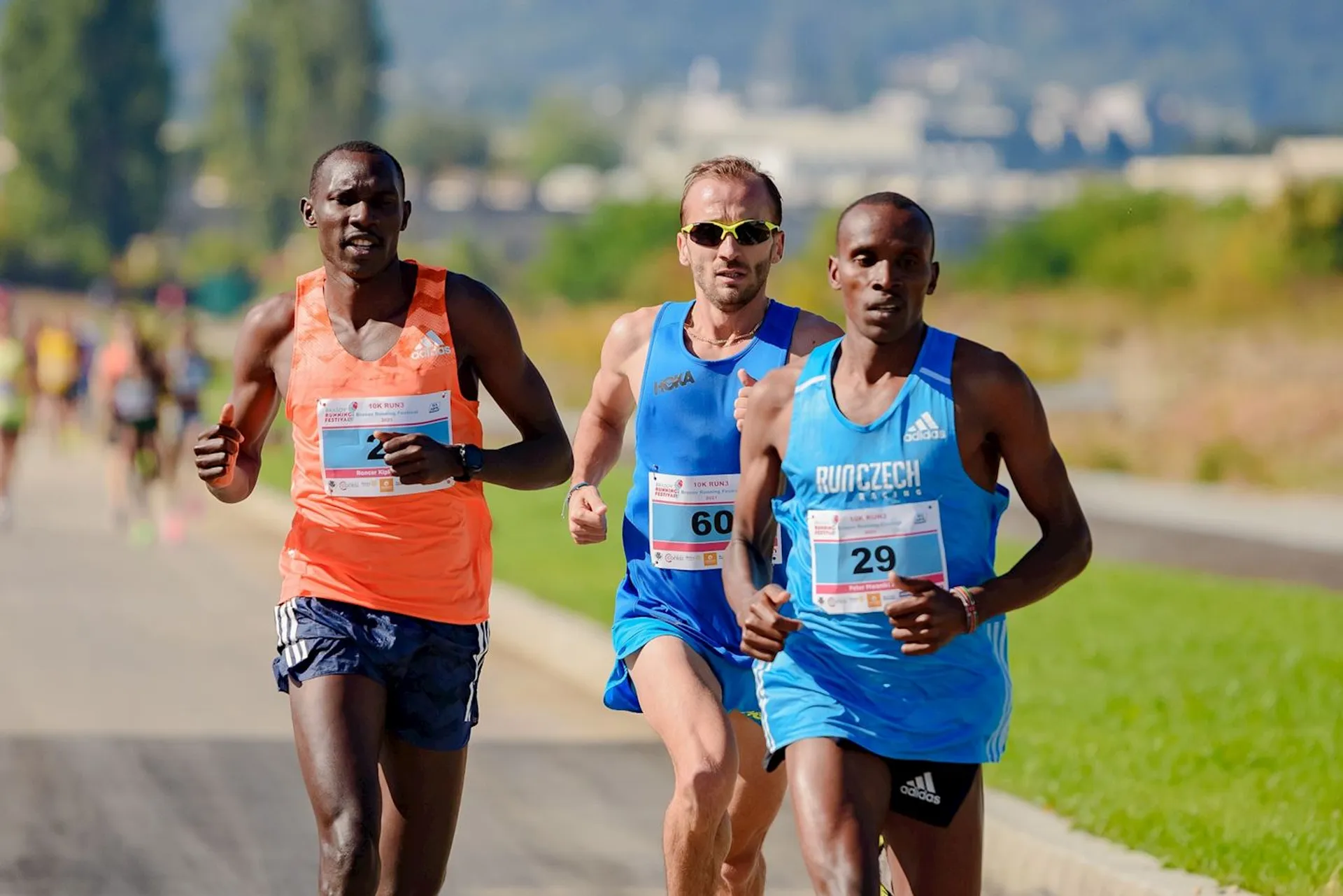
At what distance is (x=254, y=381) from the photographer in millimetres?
5707

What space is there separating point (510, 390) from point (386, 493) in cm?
45

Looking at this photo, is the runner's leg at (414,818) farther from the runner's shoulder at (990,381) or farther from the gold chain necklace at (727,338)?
the runner's shoulder at (990,381)

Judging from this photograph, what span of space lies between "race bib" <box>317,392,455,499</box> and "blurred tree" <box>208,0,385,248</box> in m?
111

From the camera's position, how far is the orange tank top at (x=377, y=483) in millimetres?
5430

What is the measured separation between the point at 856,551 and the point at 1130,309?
58.4 metres

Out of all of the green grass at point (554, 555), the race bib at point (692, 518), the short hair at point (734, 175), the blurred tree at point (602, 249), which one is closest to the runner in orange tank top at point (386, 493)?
the race bib at point (692, 518)

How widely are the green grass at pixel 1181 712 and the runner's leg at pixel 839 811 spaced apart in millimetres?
2278

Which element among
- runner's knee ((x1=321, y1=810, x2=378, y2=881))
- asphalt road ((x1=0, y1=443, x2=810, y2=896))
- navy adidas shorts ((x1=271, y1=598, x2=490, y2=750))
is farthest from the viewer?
asphalt road ((x1=0, y1=443, x2=810, y2=896))

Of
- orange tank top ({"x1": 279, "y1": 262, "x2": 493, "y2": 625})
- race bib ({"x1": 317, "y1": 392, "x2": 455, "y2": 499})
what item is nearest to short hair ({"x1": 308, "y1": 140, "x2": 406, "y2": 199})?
orange tank top ({"x1": 279, "y1": 262, "x2": 493, "y2": 625})

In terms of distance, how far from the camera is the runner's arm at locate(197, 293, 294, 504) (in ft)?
18.5

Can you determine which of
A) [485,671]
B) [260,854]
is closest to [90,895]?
[260,854]

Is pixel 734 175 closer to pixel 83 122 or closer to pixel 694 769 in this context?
pixel 694 769

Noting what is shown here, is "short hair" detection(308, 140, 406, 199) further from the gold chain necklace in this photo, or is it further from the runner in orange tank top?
the gold chain necklace

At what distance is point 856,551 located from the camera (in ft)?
15.5
